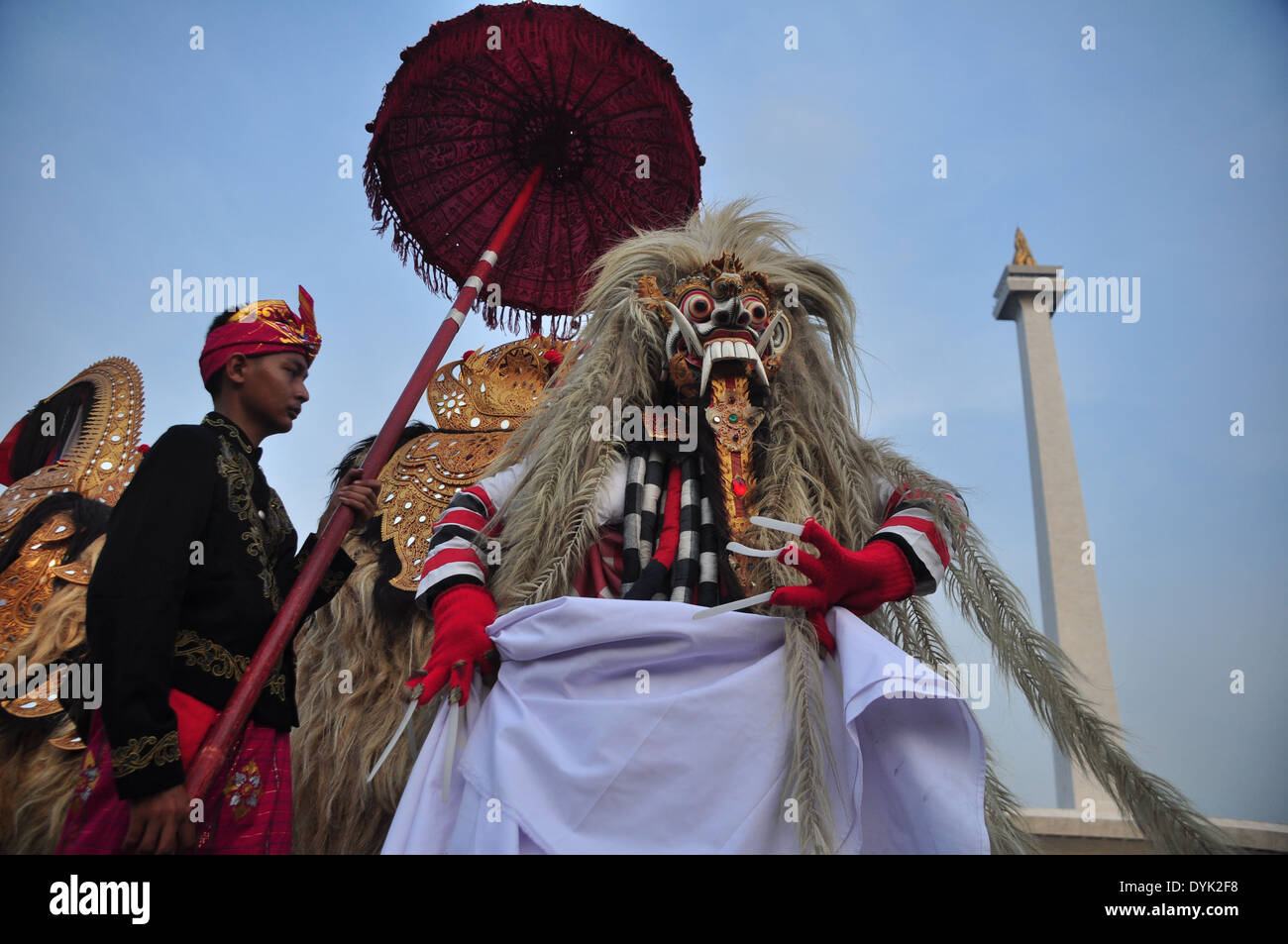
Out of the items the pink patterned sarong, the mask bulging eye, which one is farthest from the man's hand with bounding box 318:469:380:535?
the mask bulging eye

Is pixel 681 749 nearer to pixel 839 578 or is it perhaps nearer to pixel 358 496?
pixel 839 578

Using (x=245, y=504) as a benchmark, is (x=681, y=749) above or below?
below

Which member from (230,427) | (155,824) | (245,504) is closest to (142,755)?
(155,824)

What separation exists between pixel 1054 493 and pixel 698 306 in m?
9.78

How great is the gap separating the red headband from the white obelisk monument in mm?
9138

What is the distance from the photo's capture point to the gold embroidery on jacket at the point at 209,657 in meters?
2.07

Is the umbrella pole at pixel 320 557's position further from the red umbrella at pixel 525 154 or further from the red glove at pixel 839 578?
the red glove at pixel 839 578

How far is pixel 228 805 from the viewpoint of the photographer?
82.4 inches

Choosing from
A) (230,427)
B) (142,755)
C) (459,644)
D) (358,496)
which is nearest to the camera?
(142,755)

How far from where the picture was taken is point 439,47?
337 centimetres

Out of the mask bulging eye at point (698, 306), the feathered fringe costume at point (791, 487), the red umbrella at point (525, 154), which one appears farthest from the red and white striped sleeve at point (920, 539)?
the red umbrella at point (525, 154)

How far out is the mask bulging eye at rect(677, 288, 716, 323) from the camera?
2.68 m
